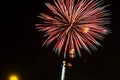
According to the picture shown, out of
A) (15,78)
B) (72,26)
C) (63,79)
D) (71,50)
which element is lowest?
(63,79)

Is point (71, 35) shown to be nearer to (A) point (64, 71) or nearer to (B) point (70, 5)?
(B) point (70, 5)

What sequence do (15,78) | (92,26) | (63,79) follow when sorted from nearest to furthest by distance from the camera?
(92,26) < (15,78) < (63,79)

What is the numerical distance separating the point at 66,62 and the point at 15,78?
4102 mm

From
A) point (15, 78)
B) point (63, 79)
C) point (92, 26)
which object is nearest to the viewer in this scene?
point (92, 26)

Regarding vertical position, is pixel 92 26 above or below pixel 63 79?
above

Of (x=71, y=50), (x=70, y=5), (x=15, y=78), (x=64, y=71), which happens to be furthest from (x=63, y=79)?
(x=70, y=5)

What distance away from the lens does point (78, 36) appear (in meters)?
24.8

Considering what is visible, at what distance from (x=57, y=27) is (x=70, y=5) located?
179cm

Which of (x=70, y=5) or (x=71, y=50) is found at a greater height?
(x=70, y=5)

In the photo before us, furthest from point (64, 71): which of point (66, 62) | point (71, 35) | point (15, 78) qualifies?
point (71, 35)

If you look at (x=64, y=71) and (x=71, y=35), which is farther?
(x=64, y=71)

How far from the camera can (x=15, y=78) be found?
28688mm

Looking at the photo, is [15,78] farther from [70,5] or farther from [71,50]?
[70,5]

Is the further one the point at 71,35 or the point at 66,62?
the point at 66,62
